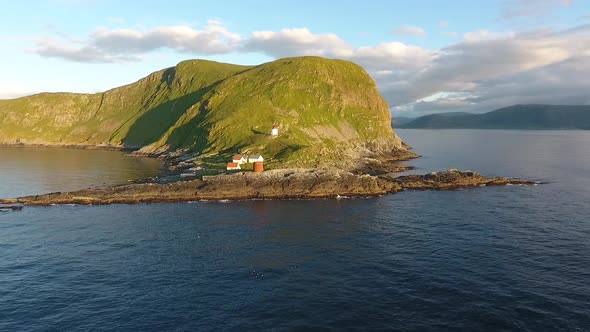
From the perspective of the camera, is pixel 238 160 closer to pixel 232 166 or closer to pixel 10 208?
pixel 232 166

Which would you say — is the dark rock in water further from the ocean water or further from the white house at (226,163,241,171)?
the white house at (226,163,241,171)

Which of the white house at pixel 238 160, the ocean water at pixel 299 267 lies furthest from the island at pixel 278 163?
the ocean water at pixel 299 267

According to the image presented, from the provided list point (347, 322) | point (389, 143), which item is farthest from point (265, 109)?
point (347, 322)

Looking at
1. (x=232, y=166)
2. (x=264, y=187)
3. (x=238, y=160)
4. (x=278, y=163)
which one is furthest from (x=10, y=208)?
(x=278, y=163)

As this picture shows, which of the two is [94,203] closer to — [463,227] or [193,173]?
[193,173]

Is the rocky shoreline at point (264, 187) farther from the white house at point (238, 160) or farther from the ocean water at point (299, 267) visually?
the white house at point (238, 160)

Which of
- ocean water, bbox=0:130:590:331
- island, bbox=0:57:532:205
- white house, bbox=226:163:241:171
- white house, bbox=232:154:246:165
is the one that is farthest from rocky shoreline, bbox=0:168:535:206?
white house, bbox=232:154:246:165
